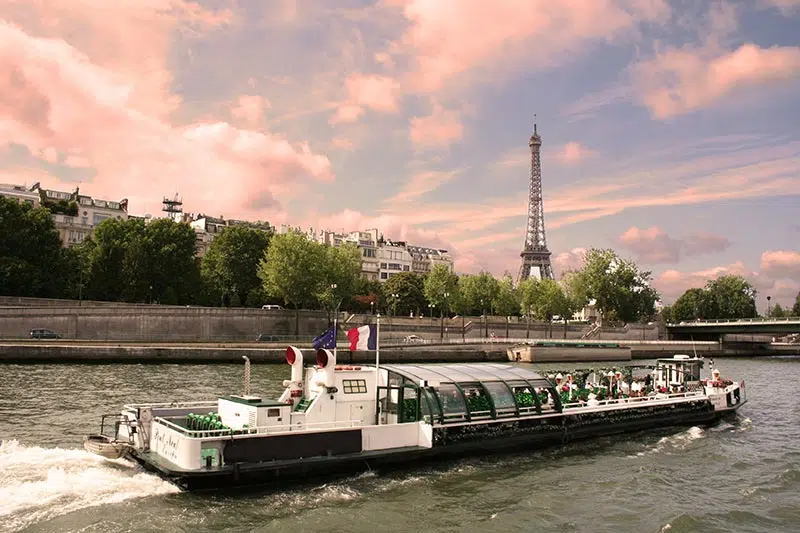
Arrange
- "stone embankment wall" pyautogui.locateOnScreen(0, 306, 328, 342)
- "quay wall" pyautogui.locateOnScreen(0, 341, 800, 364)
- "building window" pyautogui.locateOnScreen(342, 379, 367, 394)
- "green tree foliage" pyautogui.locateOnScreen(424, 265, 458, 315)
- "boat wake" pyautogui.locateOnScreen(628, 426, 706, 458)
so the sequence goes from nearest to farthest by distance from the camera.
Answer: "building window" pyautogui.locateOnScreen(342, 379, 367, 394), "boat wake" pyautogui.locateOnScreen(628, 426, 706, 458), "quay wall" pyautogui.locateOnScreen(0, 341, 800, 364), "stone embankment wall" pyautogui.locateOnScreen(0, 306, 328, 342), "green tree foliage" pyautogui.locateOnScreen(424, 265, 458, 315)

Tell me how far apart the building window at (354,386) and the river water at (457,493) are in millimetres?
2433

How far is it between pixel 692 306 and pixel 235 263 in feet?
325

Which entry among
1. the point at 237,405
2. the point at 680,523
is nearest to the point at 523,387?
the point at 680,523

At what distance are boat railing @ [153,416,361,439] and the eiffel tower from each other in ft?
504

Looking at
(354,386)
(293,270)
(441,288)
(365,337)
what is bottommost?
(354,386)

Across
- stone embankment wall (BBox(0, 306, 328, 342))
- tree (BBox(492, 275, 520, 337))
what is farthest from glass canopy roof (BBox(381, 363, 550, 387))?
tree (BBox(492, 275, 520, 337))

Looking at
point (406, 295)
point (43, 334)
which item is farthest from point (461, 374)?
point (406, 295)

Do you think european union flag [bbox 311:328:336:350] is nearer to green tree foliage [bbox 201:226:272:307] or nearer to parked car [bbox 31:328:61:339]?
parked car [bbox 31:328:61:339]

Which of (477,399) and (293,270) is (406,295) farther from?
Result: (477,399)

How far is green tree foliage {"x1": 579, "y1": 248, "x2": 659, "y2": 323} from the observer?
11112 centimetres

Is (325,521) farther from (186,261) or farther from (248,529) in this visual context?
(186,261)

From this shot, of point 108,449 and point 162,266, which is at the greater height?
point 162,266

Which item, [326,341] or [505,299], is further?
[505,299]

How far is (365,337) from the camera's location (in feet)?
63.4
